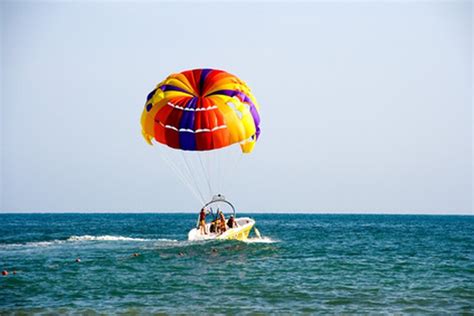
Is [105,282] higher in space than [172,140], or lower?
lower

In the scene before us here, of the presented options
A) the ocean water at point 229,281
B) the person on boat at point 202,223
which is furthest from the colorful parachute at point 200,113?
the ocean water at point 229,281

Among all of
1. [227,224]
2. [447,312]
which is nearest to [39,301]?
[447,312]

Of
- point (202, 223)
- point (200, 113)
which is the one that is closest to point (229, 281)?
point (200, 113)

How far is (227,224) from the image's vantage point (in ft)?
91.1

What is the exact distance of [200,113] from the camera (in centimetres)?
2303

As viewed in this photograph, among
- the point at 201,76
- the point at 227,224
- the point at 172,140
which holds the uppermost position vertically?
the point at 201,76

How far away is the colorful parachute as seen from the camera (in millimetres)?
23094

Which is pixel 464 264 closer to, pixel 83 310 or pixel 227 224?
pixel 227 224

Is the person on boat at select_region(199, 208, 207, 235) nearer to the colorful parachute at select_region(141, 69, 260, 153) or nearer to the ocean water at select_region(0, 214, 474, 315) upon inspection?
the ocean water at select_region(0, 214, 474, 315)

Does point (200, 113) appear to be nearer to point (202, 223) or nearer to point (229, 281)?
point (202, 223)

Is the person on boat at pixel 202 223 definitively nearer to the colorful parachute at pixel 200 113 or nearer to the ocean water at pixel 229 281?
the ocean water at pixel 229 281

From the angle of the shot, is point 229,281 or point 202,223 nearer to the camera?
point 229,281

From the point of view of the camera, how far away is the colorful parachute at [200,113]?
2309 cm

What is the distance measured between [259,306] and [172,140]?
10927 millimetres
